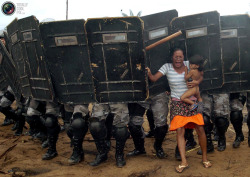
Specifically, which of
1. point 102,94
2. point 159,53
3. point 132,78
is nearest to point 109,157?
point 102,94

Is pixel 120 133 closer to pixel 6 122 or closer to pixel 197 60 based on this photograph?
pixel 197 60

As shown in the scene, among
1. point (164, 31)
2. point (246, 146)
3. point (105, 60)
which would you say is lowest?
point (246, 146)

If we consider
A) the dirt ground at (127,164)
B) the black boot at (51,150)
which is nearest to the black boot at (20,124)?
the dirt ground at (127,164)

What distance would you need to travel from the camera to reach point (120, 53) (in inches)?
141

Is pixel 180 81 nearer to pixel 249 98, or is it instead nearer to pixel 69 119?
pixel 249 98

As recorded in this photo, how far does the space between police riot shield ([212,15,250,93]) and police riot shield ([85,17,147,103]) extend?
1437 mm

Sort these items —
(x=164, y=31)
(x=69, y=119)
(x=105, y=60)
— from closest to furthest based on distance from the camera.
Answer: (x=105, y=60), (x=164, y=31), (x=69, y=119)

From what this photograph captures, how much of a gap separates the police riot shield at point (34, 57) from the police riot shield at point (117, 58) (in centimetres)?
79

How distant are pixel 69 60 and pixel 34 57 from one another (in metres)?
0.62

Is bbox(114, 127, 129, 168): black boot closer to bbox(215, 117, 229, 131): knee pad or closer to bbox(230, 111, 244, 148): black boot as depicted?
bbox(215, 117, 229, 131): knee pad

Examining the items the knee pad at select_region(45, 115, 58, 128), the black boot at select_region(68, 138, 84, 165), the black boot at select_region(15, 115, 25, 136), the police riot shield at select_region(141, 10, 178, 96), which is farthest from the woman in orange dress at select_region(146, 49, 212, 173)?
the black boot at select_region(15, 115, 25, 136)

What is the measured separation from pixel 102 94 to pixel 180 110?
1124 mm

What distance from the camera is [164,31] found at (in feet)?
13.0

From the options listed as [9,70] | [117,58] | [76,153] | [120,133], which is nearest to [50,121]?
[76,153]
